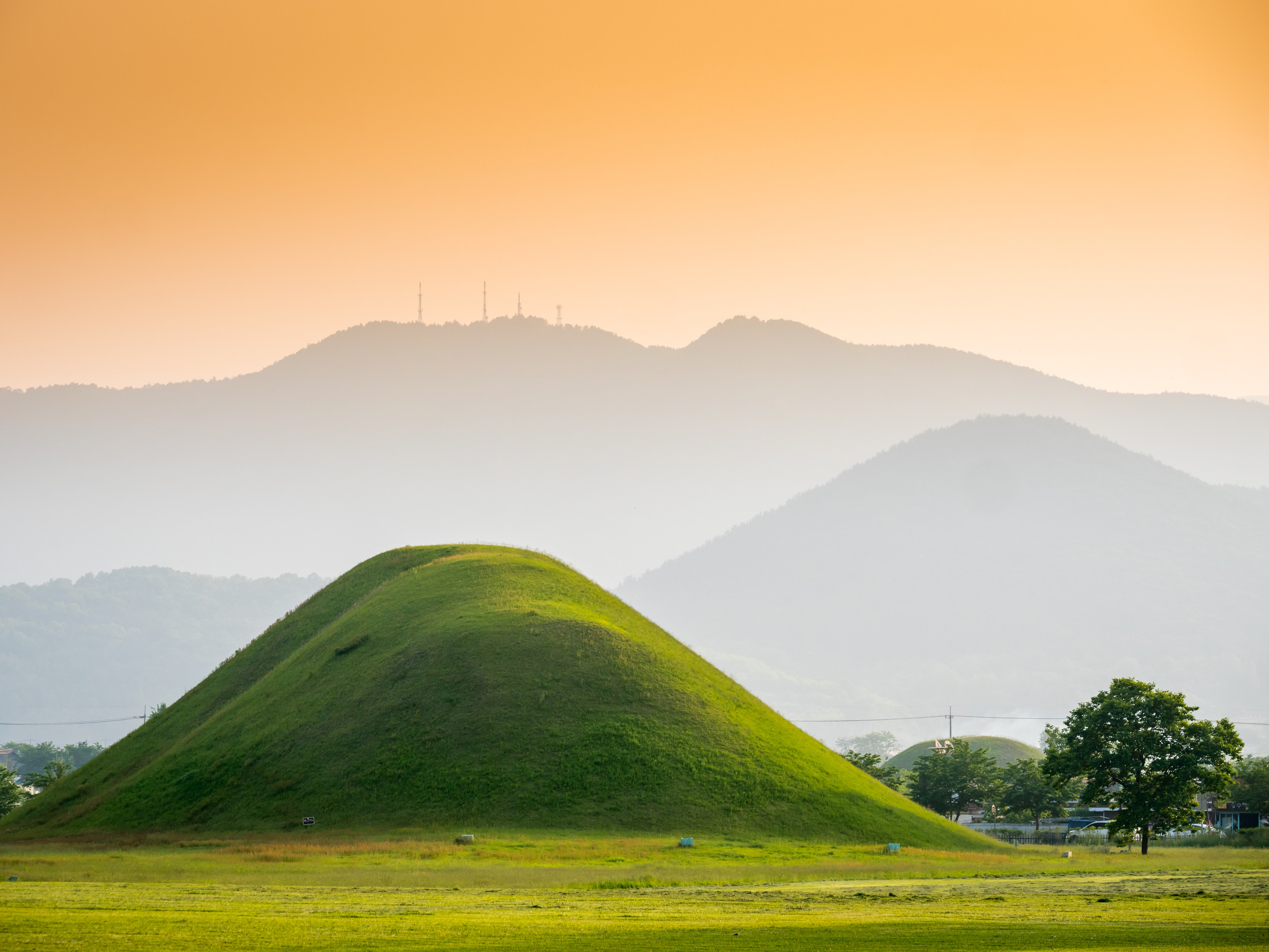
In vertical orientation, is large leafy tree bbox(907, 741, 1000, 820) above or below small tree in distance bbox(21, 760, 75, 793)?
above

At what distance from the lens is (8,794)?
14038 centimetres

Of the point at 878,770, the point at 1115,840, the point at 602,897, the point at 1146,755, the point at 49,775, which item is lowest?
the point at 49,775

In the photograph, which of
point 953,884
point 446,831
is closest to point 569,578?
point 446,831

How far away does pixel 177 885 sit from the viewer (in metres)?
46.8

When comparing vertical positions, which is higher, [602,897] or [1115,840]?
[602,897]

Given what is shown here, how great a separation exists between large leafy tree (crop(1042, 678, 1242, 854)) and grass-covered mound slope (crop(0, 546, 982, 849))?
10.9 metres

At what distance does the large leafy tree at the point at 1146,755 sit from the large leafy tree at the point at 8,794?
383 ft

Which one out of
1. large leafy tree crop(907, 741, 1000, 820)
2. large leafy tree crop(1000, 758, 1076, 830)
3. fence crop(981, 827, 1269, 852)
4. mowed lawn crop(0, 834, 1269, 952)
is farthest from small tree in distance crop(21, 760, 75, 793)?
large leafy tree crop(1000, 758, 1076, 830)

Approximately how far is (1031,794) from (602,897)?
95.4 meters

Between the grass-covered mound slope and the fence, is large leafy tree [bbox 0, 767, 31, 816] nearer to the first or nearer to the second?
the grass-covered mound slope

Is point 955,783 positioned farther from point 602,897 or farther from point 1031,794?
point 602,897

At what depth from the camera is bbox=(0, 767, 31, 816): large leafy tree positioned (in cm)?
13750

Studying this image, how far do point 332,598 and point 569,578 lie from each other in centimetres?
2636

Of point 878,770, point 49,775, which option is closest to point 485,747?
point 878,770
